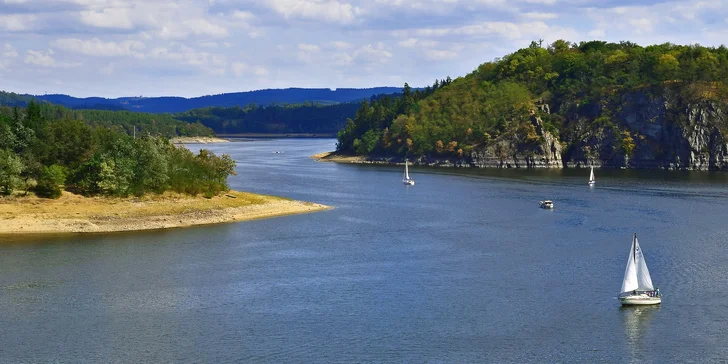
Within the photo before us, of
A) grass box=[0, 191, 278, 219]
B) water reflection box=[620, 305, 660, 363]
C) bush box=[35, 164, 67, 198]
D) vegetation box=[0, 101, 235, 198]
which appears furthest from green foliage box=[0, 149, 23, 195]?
water reflection box=[620, 305, 660, 363]

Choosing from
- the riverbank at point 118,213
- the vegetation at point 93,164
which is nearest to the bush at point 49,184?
the vegetation at point 93,164

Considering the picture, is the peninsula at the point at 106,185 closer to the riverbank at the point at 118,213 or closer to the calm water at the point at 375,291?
the riverbank at the point at 118,213

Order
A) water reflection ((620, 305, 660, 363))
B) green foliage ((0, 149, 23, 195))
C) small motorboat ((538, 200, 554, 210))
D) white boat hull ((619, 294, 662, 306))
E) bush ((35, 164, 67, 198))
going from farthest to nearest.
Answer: small motorboat ((538, 200, 554, 210)) → bush ((35, 164, 67, 198)) → green foliage ((0, 149, 23, 195)) → white boat hull ((619, 294, 662, 306)) → water reflection ((620, 305, 660, 363))

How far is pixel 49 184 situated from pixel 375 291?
59.3 m

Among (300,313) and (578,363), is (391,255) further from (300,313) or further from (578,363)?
(578,363)

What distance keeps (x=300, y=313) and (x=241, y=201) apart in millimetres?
60249

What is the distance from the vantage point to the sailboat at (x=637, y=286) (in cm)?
6831

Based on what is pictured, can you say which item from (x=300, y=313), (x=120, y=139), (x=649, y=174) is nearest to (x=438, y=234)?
(x=300, y=313)

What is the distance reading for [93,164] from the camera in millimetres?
117312

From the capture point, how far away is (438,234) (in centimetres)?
10581

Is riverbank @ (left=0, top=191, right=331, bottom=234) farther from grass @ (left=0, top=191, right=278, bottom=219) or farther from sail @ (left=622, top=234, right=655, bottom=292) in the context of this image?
sail @ (left=622, top=234, right=655, bottom=292)

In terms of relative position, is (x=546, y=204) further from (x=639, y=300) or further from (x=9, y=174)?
(x=9, y=174)

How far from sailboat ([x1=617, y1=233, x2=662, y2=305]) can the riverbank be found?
198 feet

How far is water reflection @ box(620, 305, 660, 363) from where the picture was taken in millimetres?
57109
